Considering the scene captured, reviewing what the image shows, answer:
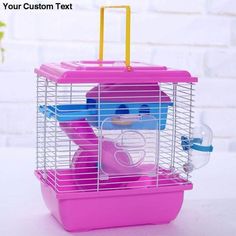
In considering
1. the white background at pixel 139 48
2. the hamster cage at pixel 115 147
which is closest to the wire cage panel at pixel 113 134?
the hamster cage at pixel 115 147

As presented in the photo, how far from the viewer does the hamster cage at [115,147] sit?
0.70m

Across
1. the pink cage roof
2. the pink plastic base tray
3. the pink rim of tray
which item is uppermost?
the pink cage roof

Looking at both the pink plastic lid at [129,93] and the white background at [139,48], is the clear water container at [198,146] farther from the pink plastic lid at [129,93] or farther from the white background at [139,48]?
the white background at [139,48]

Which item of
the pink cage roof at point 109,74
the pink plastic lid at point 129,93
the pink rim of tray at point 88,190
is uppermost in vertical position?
the pink cage roof at point 109,74

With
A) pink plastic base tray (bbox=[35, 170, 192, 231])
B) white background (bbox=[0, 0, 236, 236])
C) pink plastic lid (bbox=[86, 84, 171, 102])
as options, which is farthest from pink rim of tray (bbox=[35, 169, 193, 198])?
white background (bbox=[0, 0, 236, 236])

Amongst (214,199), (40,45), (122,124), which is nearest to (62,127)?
(122,124)

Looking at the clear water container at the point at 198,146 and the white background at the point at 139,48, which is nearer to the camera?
the clear water container at the point at 198,146

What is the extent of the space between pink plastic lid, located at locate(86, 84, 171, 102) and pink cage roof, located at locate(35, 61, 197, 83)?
0.06ft

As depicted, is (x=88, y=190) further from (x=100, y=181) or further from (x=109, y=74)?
(x=109, y=74)

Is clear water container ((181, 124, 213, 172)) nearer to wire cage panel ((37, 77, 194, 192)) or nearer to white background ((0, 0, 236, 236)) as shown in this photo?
wire cage panel ((37, 77, 194, 192))

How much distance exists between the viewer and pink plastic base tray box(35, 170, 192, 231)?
0.70 metres

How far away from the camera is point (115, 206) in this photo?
0.72 metres

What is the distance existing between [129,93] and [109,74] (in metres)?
0.05

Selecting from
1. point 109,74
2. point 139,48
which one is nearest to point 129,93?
point 109,74
